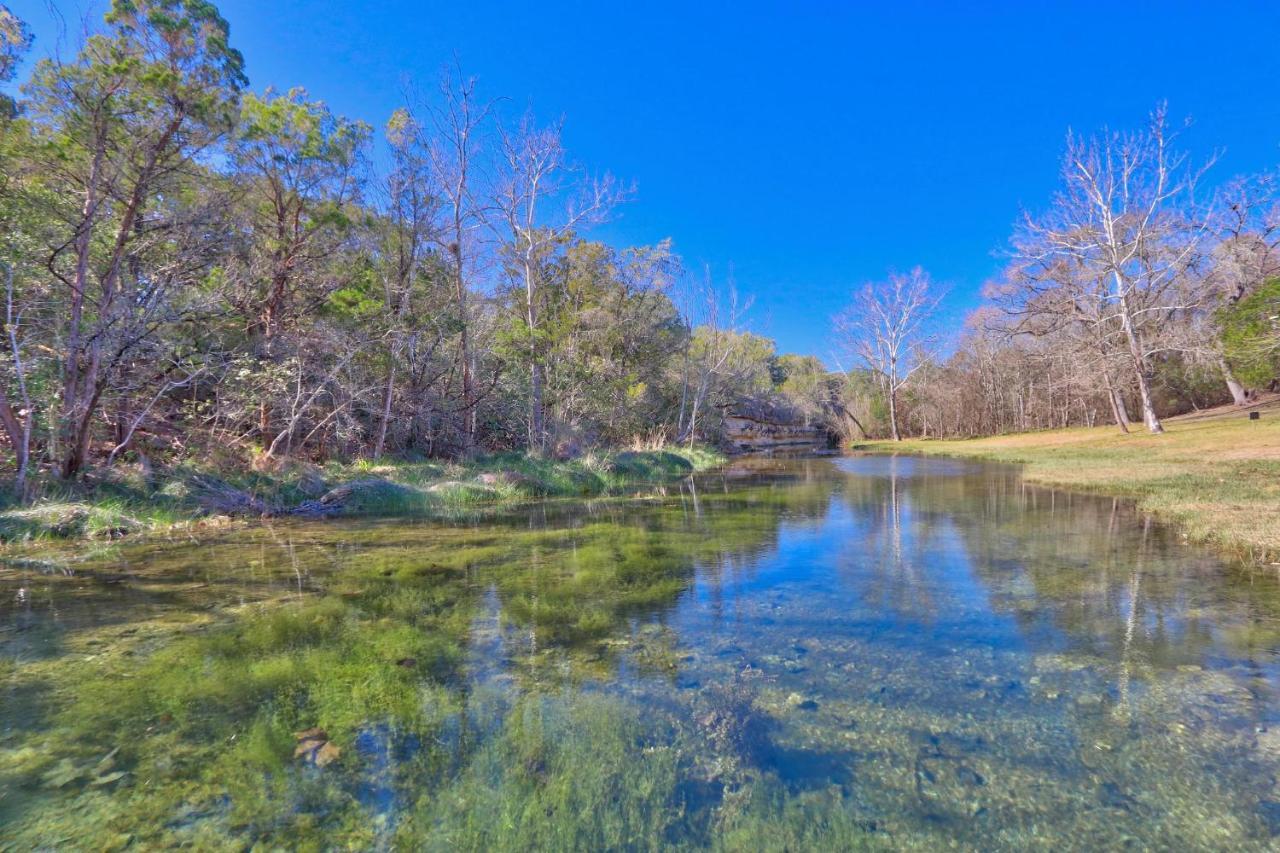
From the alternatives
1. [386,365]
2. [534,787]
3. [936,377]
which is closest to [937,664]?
[534,787]

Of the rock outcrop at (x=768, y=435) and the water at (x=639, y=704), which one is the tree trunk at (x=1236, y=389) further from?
the water at (x=639, y=704)

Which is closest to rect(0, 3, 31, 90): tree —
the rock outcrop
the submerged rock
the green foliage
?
the submerged rock

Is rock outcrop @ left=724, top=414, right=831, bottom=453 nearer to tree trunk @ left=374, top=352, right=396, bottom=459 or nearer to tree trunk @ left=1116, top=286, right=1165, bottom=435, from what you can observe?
tree trunk @ left=1116, top=286, right=1165, bottom=435

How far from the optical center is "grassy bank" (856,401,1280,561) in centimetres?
654

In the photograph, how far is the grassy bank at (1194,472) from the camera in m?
6.54

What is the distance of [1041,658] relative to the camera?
3469 millimetres

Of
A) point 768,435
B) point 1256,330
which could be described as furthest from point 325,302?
point 768,435

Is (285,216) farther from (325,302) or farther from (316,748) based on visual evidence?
(316,748)

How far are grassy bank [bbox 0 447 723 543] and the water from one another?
150cm

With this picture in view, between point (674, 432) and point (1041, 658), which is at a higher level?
point (674, 432)

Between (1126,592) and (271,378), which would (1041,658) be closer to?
→ (1126,592)

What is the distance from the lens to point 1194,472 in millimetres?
11375

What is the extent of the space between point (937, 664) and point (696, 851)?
7.41ft

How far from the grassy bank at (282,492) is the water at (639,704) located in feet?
4.93
